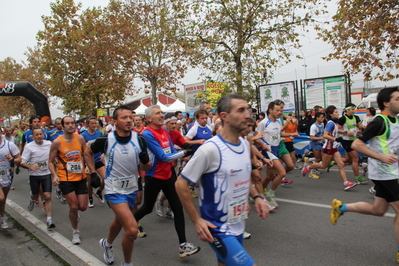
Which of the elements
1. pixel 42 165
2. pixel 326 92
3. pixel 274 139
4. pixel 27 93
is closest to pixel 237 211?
pixel 274 139

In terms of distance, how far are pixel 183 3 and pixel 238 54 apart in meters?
3.40

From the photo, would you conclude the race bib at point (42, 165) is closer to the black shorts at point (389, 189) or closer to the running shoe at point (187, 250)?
the running shoe at point (187, 250)

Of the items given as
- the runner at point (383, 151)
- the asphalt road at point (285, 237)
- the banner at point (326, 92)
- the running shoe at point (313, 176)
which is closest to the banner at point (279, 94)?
the banner at point (326, 92)

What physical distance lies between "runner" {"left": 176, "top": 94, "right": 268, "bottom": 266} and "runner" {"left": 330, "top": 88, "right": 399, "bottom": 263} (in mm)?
1887

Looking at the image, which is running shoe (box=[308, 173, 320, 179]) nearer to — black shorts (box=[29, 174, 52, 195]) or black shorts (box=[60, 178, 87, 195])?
black shorts (box=[60, 178, 87, 195])

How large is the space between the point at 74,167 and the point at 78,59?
73.8 feet

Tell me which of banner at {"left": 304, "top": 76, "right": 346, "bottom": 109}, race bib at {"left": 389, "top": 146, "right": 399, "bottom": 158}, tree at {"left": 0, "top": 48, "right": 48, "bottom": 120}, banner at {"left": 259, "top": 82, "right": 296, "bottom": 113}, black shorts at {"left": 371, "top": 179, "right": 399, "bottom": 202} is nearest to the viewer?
black shorts at {"left": 371, "top": 179, "right": 399, "bottom": 202}

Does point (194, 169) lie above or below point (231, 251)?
above

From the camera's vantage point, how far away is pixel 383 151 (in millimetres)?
3857

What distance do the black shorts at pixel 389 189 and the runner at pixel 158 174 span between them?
7.85ft

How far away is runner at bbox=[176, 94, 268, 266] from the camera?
2502 mm

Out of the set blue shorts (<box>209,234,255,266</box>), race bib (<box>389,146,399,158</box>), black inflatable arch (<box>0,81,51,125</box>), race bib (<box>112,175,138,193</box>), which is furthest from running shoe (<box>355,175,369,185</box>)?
black inflatable arch (<box>0,81,51,125</box>)

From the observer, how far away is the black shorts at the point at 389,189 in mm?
3713

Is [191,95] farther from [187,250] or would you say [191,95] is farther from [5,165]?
[187,250]
